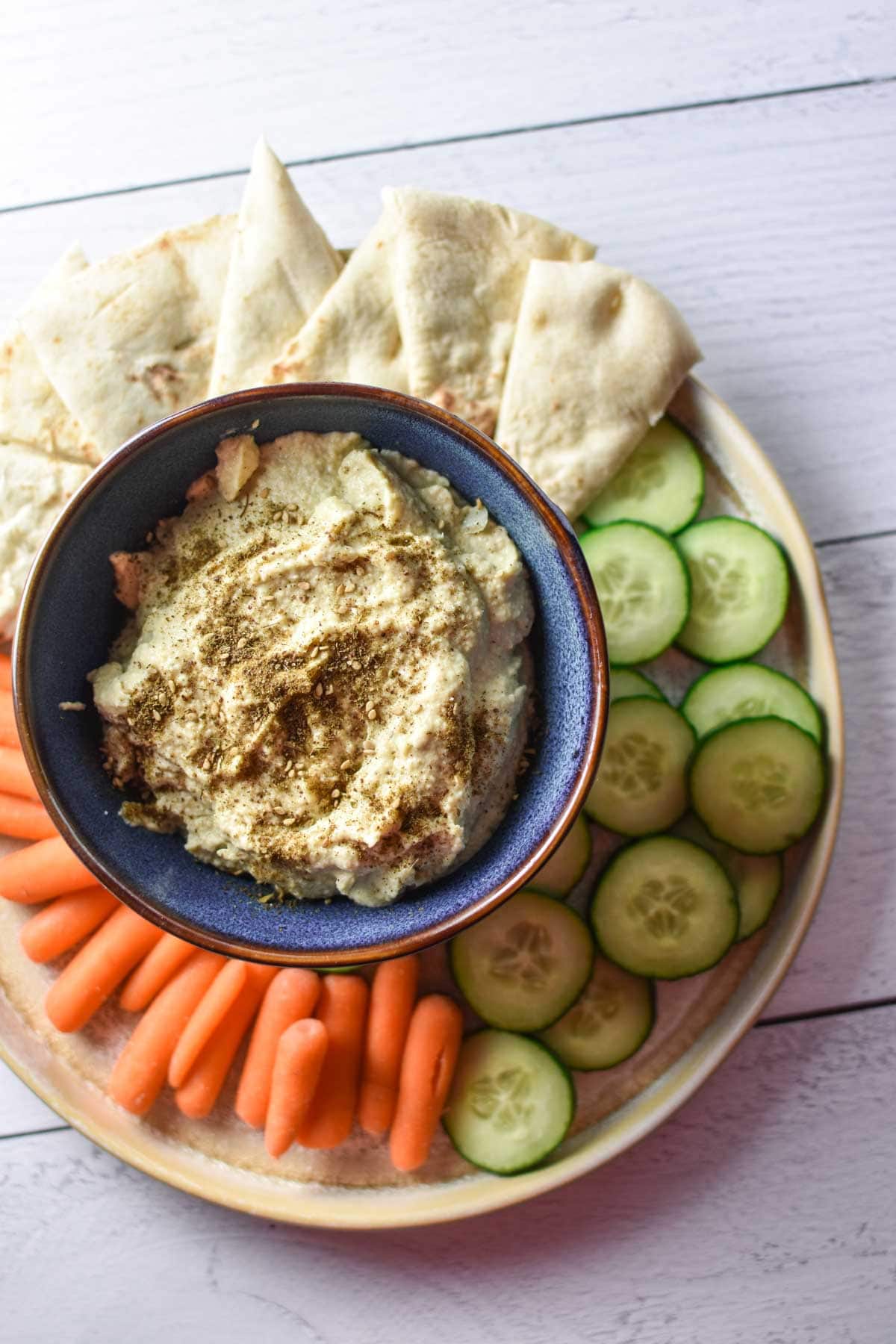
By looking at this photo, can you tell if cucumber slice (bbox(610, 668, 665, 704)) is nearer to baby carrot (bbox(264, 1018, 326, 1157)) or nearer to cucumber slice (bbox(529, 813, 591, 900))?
cucumber slice (bbox(529, 813, 591, 900))


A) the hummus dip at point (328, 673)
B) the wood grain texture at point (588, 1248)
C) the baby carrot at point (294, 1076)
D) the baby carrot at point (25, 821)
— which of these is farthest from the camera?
the wood grain texture at point (588, 1248)

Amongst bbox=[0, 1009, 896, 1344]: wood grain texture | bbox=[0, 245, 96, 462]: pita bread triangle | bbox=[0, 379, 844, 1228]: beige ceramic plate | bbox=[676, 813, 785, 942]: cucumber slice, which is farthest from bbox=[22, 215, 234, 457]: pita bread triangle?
bbox=[0, 1009, 896, 1344]: wood grain texture

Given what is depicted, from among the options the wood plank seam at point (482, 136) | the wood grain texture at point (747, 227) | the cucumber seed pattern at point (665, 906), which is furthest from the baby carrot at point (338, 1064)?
the wood plank seam at point (482, 136)

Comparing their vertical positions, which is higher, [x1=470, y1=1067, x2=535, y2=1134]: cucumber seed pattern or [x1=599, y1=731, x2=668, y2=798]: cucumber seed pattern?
[x1=599, y1=731, x2=668, y2=798]: cucumber seed pattern

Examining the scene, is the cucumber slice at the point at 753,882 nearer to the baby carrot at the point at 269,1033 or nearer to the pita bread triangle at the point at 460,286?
the baby carrot at the point at 269,1033

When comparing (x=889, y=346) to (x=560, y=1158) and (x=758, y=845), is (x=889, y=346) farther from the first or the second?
(x=560, y=1158)

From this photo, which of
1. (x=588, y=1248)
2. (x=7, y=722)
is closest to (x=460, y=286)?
(x=7, y=722)
